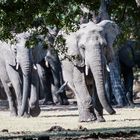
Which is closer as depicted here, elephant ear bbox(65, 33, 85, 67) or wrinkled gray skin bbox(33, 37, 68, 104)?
elephant ear bbox(65, 33, 85, 67)

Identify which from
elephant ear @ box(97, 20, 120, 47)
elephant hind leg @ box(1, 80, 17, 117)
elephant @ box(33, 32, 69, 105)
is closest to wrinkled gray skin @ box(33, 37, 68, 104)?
elephant @ box(33, 32, 69, 105)

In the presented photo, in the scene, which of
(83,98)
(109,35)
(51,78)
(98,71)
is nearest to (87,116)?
(83,98)

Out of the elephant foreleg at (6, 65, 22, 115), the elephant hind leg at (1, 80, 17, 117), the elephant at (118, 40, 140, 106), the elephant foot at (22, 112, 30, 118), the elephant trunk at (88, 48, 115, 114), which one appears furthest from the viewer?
the elephant at (118, 40, 140, 106)

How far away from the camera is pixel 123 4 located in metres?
17.8

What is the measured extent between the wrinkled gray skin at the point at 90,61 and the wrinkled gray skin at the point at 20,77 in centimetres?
282

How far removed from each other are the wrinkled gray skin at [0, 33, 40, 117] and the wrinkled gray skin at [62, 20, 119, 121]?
2819 millimetres

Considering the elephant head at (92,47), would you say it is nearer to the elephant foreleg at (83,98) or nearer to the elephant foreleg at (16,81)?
the elephant foreleg at (83,98)

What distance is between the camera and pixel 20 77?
2184 cm

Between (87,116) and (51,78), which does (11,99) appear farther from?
(51,78)

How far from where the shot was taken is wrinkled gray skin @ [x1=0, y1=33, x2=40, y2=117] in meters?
21.1

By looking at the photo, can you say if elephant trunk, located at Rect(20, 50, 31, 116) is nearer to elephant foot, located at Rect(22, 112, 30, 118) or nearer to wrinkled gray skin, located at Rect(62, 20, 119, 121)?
elephant foot, located at Rect(22, 112, 30, 118)

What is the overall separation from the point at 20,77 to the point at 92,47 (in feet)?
15.8

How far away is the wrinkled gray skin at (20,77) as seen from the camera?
2106 centimetres

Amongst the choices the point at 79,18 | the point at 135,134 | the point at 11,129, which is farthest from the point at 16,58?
the point at 135,134
